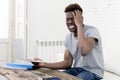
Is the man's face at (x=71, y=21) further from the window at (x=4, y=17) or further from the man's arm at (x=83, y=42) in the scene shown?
the window at (x=4, y=17)

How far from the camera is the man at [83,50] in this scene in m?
1.92

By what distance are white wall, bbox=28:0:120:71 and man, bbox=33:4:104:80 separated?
1.72 feet

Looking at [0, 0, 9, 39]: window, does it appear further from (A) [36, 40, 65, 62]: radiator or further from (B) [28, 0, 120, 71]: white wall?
(A) [36, 40, 65, 62]: radiator

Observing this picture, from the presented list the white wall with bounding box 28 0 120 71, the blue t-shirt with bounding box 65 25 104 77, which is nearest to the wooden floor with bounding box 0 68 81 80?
the blue t-shirt with bounding box 65 25 104 77

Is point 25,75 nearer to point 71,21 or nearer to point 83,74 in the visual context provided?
point 83,74

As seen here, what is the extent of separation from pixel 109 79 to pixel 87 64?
0.31 metres

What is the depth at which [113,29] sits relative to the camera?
2646 millimetres

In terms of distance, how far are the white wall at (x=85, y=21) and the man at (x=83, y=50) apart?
0.52m

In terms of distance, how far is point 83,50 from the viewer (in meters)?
1.91

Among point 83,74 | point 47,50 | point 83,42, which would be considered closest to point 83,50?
Result: point 83,42

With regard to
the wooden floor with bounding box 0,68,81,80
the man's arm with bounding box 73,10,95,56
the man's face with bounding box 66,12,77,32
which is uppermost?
the man's face with bounding box 66,12,77,32

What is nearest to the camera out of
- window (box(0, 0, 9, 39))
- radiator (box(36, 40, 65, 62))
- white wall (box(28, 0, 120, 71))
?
white wall (box(28, 0, 120, 71))

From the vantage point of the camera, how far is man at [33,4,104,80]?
75.5 inches

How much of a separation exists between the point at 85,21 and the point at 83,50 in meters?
1.39
